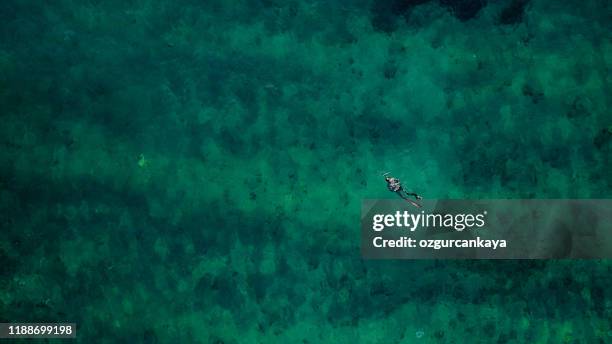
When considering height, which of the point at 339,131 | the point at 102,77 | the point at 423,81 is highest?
the point at 102,77

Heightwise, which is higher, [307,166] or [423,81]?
[423,81]

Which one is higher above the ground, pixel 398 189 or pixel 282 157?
pixel 282 157

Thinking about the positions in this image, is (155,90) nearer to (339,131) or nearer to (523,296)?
(339,131)

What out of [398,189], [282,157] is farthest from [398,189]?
[282,157]

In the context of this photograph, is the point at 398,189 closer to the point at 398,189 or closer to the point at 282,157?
the point at 398,189

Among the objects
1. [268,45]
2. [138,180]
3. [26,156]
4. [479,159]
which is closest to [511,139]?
[479,159]

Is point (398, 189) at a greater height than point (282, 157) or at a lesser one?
lesser
